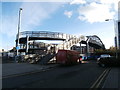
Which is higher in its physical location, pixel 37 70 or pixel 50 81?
pixel 50 81

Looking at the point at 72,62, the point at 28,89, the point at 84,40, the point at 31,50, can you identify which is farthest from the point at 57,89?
the point at 31,50

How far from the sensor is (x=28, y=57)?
34.2 metres

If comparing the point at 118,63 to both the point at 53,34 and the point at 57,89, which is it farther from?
Result: the point at 53,34

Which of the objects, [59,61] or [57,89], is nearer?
[57,89]

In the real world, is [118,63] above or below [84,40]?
below

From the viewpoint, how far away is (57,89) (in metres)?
8.69

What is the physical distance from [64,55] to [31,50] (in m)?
44.1

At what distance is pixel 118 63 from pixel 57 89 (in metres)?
20.0

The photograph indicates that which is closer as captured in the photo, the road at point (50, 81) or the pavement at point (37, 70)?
the road at point (50, 81)

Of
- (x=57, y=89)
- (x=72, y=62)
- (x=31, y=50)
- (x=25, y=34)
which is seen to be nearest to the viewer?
(x=57, y=89)

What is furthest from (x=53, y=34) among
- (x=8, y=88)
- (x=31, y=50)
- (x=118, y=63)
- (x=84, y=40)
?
(x=8, y=88)

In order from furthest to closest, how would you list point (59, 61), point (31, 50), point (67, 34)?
point (31, 50), point (67, 34), point (59, 61)

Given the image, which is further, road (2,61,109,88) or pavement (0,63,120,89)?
pavement (0,63,120,89)

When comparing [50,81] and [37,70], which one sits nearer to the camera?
[50,81]
